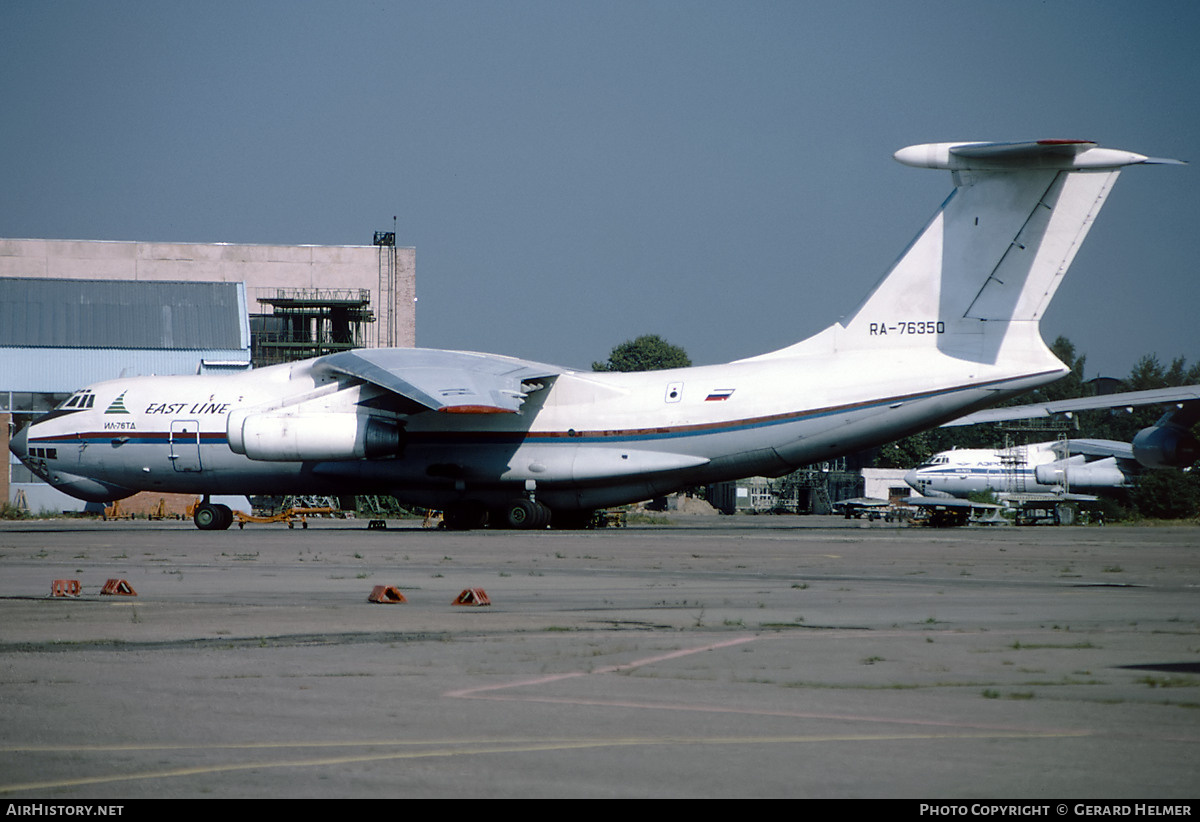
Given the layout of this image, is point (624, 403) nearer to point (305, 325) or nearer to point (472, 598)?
point (472, 598)

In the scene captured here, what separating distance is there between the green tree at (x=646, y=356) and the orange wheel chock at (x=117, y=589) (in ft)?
369

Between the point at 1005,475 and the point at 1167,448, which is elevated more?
the point at 1167,448

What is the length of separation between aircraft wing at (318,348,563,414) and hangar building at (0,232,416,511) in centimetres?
968

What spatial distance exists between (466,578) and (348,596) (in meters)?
2.45

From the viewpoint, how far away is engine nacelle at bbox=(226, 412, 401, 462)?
2812 cm

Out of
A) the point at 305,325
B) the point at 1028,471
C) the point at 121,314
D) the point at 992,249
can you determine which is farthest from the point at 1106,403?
the point at 305,325

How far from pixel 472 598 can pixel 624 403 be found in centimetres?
1682

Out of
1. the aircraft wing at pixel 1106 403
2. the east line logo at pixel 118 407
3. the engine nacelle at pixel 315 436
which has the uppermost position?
the east line logo at pixel 118 407

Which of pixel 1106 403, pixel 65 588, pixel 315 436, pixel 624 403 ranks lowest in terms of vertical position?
pixel 65 588

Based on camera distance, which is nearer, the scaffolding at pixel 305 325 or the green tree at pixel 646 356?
the scaffolding at pixel 305 325

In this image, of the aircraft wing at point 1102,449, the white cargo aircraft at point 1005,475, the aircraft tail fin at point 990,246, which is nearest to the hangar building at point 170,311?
the aircraft tail fin at point 990,246

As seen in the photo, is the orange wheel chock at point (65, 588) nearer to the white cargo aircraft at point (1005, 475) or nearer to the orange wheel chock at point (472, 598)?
the orange wheel chock at point (472, 598)

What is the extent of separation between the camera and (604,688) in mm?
6816
